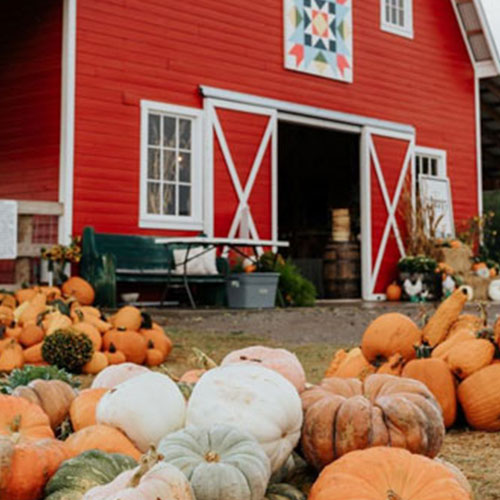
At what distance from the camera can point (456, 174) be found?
46.8ft

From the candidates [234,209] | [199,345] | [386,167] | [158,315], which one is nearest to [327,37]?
[386,167]

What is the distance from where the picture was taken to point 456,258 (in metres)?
12.8

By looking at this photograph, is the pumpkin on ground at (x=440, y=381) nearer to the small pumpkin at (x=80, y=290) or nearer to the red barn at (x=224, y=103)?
the small pumpkin at (x=80, y=290)

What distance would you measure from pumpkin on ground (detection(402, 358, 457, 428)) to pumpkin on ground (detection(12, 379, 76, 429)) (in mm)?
1524

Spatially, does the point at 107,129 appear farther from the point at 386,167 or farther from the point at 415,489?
the point at 415,489

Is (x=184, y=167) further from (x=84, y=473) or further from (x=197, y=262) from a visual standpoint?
(x=84, y=473)

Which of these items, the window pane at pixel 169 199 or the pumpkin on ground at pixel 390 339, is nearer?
the pumpkin on ground at pixel 390 339

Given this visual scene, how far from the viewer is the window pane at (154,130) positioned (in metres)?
9.75

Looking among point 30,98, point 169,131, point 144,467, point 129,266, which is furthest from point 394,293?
point 144,467

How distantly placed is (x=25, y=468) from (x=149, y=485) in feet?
1.41

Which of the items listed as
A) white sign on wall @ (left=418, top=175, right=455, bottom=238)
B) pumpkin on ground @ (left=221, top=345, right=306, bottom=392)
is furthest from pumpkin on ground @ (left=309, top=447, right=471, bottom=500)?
white sign on wall @ (left=418, top=175, right=455, bottom=238)

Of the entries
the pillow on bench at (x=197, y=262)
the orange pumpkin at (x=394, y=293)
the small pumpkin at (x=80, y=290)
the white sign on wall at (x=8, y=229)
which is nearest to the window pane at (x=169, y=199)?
the pillow on bench at (x=197, y=262)

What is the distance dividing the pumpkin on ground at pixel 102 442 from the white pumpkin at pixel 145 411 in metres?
0.03

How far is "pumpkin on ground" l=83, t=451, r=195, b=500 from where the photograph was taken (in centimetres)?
138
